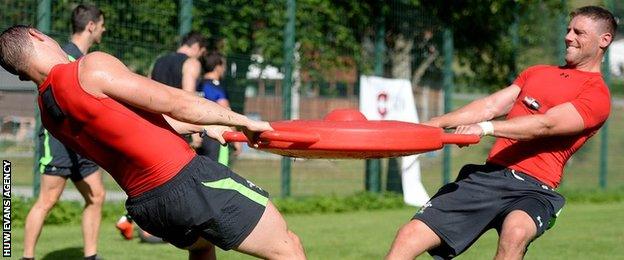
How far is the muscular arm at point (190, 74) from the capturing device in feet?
32.8

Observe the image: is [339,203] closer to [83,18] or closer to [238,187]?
[83,18]

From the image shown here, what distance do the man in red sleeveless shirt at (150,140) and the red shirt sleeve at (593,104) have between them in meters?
1.95

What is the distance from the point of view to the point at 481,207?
6262 millimetres

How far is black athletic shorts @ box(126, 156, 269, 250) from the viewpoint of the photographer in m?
5.12

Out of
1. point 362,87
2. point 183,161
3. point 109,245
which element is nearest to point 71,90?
point 183,161

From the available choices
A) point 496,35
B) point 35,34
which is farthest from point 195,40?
point 496,35

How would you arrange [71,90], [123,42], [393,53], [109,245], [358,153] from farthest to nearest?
1. [393,53]
2. [123,42]
3. [109,245]
4. [358,153]
5. [71,90]

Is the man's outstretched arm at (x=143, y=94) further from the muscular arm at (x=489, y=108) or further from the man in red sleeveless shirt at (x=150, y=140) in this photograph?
the muscular arm at (x=489, y=108)

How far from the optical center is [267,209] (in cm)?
521

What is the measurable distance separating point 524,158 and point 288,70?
27.5ft

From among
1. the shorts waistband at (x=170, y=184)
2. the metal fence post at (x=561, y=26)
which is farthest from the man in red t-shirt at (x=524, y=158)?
the metal fence post at (x=561, y=26)

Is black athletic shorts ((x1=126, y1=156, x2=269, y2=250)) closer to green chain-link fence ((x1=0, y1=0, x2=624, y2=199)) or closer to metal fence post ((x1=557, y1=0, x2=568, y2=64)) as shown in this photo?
green chain-link fence ((x1=0, y1=0, x2=624, y2=199))

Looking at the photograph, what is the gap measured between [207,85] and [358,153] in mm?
5380

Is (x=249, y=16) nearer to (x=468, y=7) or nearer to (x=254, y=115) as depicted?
(x=254, y=115)
